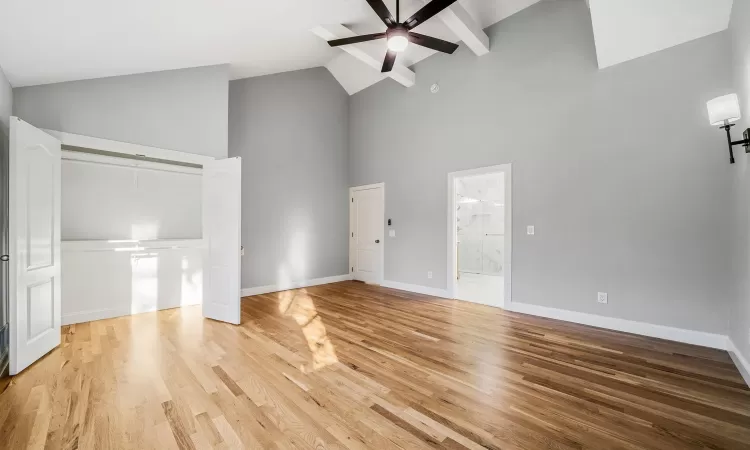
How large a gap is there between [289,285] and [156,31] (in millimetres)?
4182

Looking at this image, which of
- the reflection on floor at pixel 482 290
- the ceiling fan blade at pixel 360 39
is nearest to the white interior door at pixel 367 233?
the reflection on floor at pixel 482 290

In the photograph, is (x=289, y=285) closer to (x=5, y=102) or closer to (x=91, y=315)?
(x=91, y=315)

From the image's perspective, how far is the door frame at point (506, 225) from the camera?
429 centimetres

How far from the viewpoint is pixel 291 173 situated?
5.83 m

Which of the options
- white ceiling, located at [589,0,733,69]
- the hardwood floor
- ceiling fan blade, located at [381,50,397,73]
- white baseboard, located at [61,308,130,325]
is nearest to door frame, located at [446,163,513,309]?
the hardwood floor

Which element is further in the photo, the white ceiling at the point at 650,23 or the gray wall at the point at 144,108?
the gray wall at the point at 144,108

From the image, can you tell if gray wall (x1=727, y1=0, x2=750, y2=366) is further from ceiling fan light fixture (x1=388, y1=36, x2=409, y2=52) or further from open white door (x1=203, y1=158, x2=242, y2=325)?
open white door (x1=203, y1=158, x2=242, y2=325)

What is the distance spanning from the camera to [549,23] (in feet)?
12.8

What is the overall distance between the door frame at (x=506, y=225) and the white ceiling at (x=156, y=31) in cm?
218

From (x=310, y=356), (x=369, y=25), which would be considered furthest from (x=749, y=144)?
(x=369, y=25)

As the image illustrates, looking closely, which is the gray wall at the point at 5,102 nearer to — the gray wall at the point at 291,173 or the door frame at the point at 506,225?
the gray wall at the point at 291,173

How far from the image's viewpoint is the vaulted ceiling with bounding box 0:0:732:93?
2301 millimetres

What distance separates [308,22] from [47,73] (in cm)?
265

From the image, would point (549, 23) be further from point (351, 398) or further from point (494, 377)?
point (351, 398)
